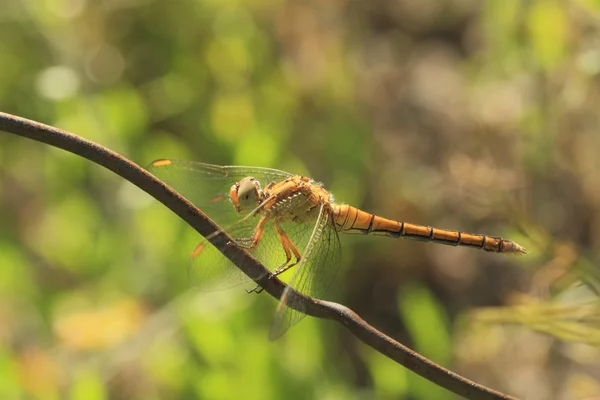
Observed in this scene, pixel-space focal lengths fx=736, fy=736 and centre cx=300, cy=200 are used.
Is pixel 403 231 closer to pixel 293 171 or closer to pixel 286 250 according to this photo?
pixel 286 250

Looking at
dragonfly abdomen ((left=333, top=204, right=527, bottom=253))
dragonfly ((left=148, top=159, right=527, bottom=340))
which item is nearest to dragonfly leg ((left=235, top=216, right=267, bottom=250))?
dragonfly ((left=148, top=159, right=527, bottom=340))

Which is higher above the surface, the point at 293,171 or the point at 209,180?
the point at 293,171

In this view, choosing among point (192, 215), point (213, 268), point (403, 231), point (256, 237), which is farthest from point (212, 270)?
point (192, 215)

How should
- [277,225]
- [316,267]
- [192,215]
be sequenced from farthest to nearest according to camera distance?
[277,225]
[316,267]
[192,215]

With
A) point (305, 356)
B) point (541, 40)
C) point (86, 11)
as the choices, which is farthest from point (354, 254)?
point (86, 11)

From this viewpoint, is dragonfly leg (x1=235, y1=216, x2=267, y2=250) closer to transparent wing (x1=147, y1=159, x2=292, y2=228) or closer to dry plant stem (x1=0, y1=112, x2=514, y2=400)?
Answer: transparent wing (x1=147, y1=159, x2=292, y2=228)

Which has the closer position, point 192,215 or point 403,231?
point 192,215

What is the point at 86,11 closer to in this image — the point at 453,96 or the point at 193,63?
the point at 193,63
